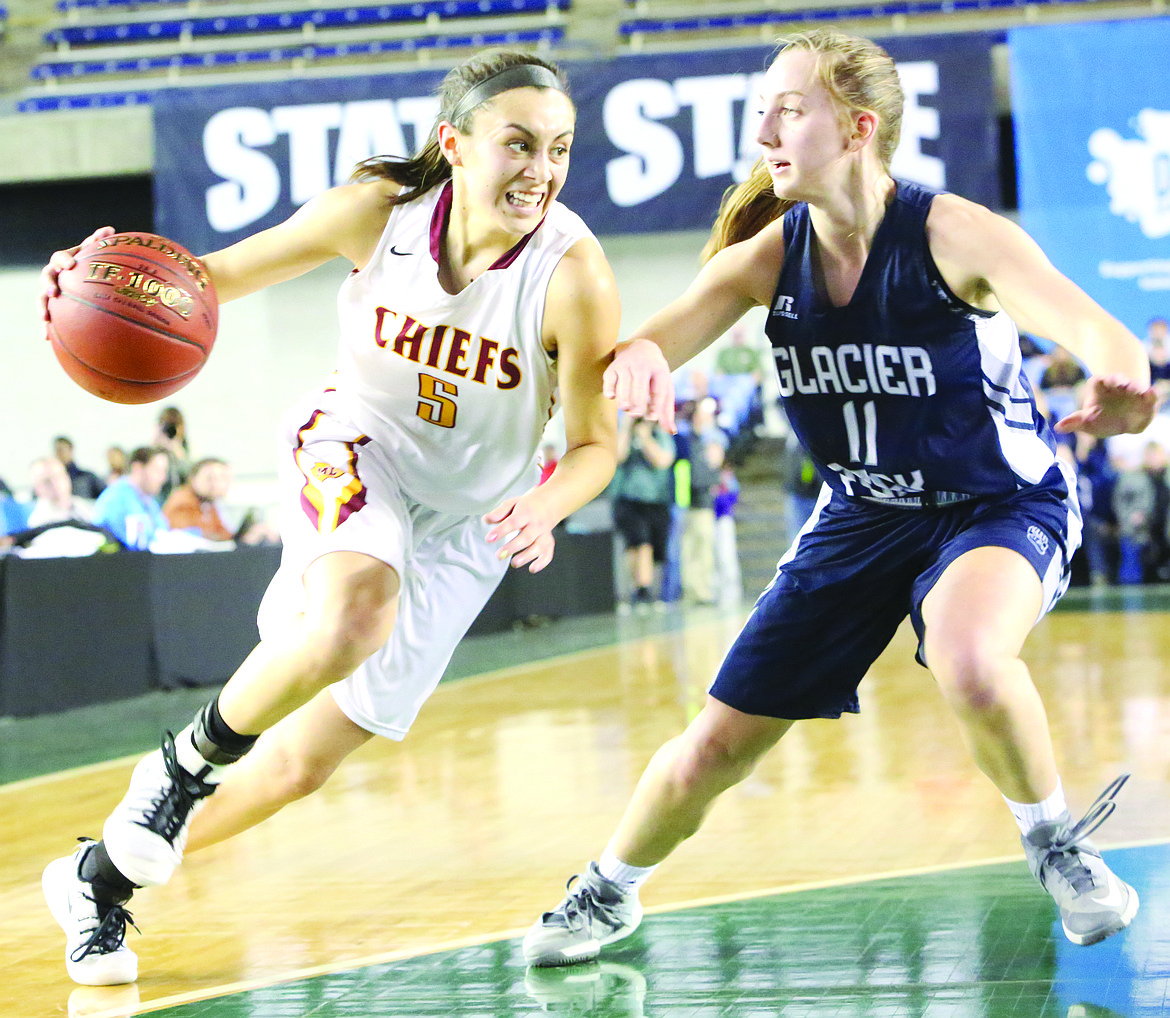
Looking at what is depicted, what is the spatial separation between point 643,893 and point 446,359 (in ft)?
4.70

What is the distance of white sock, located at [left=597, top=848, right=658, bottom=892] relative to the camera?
305 cm

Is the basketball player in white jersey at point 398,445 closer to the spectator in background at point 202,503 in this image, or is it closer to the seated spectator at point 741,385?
the spectator in background at point 202,503

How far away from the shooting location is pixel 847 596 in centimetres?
282

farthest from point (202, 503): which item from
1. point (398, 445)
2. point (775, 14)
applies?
point (775, 14)

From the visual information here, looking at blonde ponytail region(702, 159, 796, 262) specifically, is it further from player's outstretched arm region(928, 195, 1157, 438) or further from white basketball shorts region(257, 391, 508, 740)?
white basketball shorts region(257, 391, 508, 740)

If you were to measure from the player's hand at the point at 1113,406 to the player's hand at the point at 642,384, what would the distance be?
2.03ft

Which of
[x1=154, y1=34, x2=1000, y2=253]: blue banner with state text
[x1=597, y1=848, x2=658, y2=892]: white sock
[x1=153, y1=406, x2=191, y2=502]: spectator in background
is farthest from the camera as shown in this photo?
[x1=154, y1=34, x2=1000, y2=253]: blue banner with state text

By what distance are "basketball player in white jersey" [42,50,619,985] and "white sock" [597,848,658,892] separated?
0.50 m

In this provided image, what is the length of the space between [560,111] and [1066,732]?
11.8ft

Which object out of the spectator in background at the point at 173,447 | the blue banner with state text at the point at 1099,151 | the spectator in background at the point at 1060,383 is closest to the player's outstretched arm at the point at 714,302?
the spectator in background at the point at 173,447

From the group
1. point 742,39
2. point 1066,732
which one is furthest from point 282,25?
point 1066,732

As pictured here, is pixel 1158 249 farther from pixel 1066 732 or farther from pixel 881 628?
pixel 881 628

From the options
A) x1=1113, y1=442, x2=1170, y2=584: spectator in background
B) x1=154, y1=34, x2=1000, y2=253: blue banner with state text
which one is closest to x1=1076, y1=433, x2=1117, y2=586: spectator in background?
x1=1113, y1=442, x2=1170, y2=584: spectator in background

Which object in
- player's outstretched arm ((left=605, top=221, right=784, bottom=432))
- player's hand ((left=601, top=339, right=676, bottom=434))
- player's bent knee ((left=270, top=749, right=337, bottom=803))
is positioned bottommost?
player's bent knee ((left=270, top=749, right=337, bottom=803))
